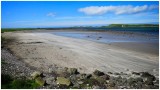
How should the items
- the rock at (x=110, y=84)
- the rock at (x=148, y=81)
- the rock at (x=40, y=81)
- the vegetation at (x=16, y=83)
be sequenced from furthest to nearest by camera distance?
the rock at (x=148, y=81), the rock at (x=110, y=84), the rock at (x=40, y=81), the vegetation at (x=16, y=83)

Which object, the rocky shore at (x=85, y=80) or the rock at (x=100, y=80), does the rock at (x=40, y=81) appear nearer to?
the rocky shore at (x=85, y=80)

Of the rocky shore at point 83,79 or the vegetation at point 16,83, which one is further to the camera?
the rocky shore at point 83,79

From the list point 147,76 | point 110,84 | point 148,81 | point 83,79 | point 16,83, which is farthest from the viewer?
point 147,76

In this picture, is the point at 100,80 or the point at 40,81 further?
the point at 100,80

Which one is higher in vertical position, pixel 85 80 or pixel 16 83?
pixel 16 83

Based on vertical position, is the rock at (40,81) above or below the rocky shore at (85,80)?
above

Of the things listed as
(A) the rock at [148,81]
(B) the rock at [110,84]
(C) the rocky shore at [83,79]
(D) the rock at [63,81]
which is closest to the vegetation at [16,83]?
(C) the rocky shore at [83,79]

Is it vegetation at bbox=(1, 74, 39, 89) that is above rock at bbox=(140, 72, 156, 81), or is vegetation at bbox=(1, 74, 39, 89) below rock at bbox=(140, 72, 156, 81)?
above

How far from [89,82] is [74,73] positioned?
2315mm

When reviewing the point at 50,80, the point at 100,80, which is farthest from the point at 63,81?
the point at 100,80

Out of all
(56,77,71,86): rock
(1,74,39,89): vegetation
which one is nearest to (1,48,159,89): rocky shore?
(56,77,71,86): rock

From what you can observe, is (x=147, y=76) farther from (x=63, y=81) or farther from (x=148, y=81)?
(x=63, y=81)

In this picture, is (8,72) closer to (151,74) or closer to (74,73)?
(74,73)

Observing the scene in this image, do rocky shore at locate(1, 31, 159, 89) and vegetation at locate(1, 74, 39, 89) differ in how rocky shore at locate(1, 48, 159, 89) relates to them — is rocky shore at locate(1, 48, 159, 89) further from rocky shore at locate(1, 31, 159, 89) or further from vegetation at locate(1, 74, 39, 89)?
vegetation at locate(1, 74, 39, 89)
